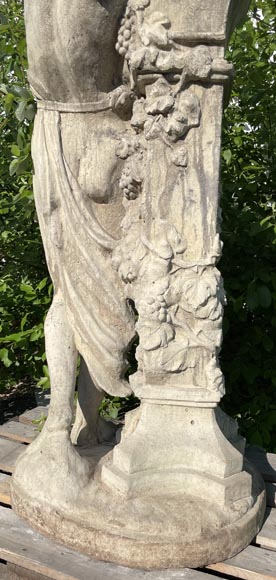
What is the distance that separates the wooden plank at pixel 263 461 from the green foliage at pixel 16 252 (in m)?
1.05

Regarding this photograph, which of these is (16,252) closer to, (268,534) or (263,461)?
(263,461)

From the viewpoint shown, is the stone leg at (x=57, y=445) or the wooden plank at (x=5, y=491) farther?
the wooden plank at (x=5, y=491)

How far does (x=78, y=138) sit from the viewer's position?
2.00 m

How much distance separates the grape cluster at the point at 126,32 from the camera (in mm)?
1856

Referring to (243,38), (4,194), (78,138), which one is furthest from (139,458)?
(243,38)

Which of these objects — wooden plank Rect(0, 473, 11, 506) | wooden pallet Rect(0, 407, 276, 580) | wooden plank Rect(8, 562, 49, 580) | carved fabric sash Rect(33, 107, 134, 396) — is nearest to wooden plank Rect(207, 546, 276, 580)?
wooden pallet Rect(0, 407, 276, 580)

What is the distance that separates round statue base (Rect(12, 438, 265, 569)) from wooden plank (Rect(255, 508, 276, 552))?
3 cm

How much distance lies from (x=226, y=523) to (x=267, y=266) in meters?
1.36

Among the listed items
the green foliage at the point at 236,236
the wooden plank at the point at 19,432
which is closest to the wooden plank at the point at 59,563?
the wooden plank at the point at 19,432

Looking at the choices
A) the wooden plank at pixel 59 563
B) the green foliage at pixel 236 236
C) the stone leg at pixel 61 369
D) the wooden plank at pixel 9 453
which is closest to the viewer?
the wooden plank at pixel 59 563

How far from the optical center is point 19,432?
105 inches

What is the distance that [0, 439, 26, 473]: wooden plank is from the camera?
7.69 feet

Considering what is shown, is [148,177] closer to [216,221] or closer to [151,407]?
[216,221]

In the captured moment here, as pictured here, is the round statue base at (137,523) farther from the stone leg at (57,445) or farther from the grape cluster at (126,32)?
the grape cluster at (126,32)
